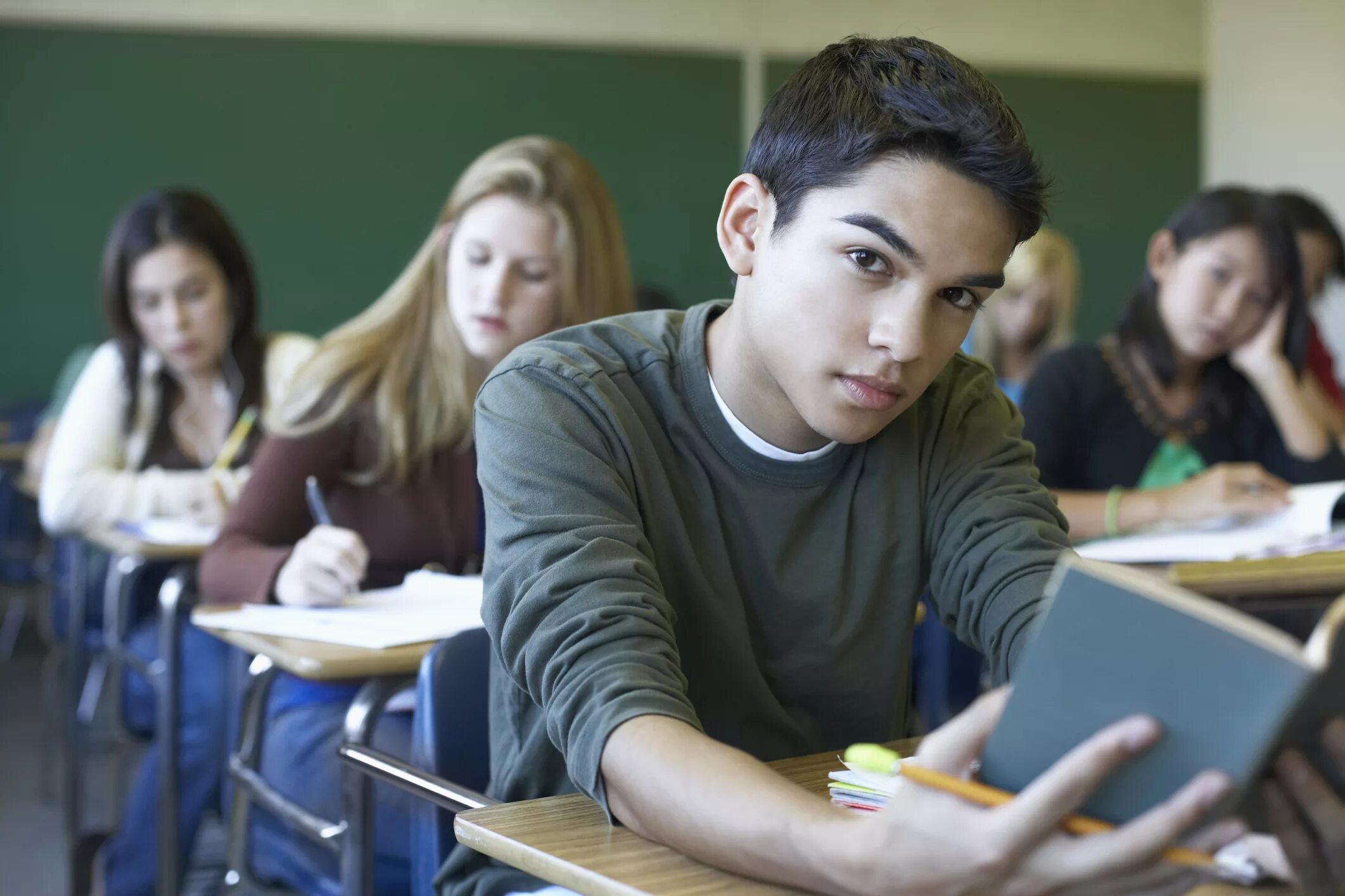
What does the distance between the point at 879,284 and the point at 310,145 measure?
17.1ft

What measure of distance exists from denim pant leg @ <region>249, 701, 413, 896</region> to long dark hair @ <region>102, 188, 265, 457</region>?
1.40 meters

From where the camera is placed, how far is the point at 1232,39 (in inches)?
290

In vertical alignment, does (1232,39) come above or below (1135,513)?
above

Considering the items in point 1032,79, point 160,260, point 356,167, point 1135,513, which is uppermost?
point 1032,79

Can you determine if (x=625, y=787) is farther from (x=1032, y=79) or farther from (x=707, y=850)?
(x=1032, y=79)

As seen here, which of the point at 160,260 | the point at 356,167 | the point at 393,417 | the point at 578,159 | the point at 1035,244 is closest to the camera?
the point at 393,417

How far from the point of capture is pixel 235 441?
9.91 feet

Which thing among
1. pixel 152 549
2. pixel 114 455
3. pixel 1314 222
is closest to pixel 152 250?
pixel 114 455

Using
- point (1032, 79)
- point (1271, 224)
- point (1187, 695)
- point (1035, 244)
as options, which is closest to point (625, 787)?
point (1187, 695)

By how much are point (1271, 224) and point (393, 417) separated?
5.54 ft

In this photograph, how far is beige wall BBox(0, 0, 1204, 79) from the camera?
571 cm

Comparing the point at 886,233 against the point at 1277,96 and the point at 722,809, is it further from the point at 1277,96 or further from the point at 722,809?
the point at 1277,96

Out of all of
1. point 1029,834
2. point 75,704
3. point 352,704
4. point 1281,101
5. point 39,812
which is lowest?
point 39,812

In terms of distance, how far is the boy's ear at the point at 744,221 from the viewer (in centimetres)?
122
